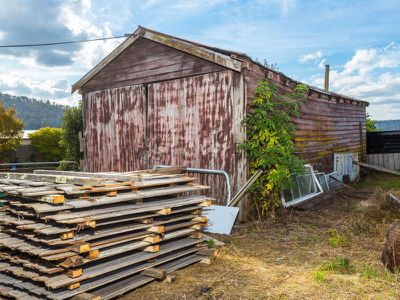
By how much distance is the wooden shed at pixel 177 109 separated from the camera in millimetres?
8664

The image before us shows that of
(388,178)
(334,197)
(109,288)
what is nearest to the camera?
(109,288)

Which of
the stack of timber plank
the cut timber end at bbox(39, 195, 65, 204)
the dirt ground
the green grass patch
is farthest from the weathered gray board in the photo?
the green grass patch

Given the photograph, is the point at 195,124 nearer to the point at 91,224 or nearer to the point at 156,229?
the point at 156,229

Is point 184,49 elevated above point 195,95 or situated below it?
above

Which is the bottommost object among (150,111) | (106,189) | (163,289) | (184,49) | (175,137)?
(163,289)

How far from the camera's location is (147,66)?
10.5 metres

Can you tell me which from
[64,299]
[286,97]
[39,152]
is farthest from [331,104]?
[39,152]

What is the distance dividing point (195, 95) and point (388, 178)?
37.7 feet

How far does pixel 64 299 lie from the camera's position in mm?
4355

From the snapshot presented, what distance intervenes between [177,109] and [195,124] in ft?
2.50

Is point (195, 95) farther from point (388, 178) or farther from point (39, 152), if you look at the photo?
point (39, 152)

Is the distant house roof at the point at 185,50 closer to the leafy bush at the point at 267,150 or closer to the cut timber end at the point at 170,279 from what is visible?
the leafy bush at the point at 267,150

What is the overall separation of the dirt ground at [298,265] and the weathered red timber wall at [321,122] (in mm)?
3172

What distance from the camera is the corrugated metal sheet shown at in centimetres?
877
